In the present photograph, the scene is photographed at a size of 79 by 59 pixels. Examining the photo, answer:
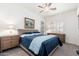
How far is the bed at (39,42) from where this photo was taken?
125 cm

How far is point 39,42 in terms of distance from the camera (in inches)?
53.4

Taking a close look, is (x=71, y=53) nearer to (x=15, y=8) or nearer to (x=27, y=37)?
(x=27, y=37)

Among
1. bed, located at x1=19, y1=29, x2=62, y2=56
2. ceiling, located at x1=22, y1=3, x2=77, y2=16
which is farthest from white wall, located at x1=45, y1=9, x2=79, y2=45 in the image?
bed, located at x1=19, y1=29, x2=62, y2=56

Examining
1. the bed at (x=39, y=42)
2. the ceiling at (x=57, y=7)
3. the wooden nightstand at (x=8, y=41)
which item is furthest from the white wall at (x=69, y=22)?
the wooden nightstand at (x=8, y=41)

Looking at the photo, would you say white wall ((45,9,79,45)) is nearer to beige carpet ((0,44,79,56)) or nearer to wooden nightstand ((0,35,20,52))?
beige carpet ((0,44,79,56))

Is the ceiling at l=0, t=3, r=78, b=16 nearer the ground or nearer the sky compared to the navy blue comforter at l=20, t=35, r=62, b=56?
nearer the sky

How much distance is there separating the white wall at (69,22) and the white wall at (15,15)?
0.69 ft

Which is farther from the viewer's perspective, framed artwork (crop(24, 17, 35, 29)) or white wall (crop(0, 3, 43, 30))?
framed artwork (crop(24, 17, 35, 29))

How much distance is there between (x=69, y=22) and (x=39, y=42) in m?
0.59

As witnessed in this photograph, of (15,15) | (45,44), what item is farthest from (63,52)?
(15,15)

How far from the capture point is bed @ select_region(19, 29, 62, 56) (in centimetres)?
125

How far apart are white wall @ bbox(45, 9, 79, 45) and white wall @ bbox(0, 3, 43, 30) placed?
211 millimetres

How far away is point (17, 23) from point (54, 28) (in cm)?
60

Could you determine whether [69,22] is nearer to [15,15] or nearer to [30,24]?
[30,24]
